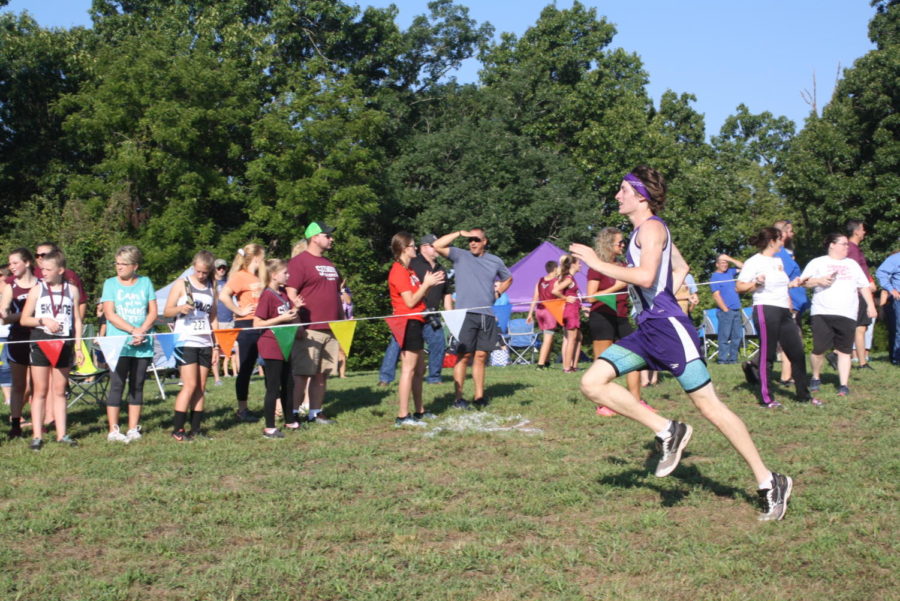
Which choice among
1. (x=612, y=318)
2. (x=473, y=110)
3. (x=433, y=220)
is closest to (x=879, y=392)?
(x=612, y=318)

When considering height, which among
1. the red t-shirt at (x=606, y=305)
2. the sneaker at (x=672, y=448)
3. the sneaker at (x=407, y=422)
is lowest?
the sneaker at (x=407, y=422)

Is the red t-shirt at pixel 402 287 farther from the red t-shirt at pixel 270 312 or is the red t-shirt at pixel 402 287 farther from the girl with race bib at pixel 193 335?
the girl with race bib at pixel 193 335

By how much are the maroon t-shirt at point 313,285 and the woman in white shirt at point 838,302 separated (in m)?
5.19

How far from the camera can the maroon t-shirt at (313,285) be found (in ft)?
27.4

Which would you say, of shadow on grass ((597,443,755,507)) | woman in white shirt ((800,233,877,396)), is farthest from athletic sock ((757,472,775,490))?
woman in white shirt ((800,233,877,396))

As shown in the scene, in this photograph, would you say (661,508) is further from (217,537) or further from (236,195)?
(236,195)

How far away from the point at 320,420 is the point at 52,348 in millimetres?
2558

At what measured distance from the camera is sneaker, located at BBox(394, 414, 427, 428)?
810cm

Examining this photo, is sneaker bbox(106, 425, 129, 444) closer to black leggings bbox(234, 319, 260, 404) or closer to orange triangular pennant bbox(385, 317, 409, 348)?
black leggings bbox(234, 319, 260, 404)

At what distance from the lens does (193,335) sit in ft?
25.6

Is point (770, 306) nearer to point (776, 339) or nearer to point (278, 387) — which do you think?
point (776, 339)

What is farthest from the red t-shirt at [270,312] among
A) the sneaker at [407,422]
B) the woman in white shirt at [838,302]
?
the woman in white shirt at [838,302]

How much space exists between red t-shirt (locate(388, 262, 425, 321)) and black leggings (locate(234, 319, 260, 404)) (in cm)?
139

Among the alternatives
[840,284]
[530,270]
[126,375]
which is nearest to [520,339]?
[530,270]
